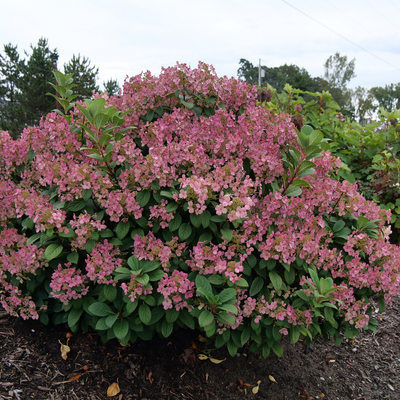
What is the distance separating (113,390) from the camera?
2209 mm

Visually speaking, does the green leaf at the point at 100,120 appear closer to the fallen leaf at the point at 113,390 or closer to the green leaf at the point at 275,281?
the green leaf at the point at 275,281

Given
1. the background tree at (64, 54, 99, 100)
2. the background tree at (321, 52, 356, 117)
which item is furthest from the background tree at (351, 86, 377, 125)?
the background tree at (64, 54, 99, 100)

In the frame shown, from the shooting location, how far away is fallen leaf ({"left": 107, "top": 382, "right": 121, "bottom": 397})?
219cm

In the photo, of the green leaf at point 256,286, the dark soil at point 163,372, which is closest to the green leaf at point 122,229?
the green leaf at point 256,286

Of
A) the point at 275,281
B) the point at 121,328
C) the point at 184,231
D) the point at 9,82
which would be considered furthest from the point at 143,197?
the point at 9,82

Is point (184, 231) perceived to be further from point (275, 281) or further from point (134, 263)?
point (275, 281)

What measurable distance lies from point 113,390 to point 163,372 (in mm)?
345

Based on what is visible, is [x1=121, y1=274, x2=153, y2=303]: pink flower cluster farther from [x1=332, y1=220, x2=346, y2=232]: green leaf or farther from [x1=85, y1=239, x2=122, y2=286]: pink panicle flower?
[x1=332, y1=220, x2=346, y2=232]: green leaf

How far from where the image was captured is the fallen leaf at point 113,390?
219 cm

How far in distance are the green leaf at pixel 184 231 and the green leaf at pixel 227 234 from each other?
19 cm

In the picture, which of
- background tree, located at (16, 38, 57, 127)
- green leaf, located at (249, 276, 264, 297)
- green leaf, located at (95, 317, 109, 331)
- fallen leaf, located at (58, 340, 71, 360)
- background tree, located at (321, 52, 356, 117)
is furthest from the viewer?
background tree, located at (321, 52, 356, 117)

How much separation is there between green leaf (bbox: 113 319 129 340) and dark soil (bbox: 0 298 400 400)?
20.1 inches

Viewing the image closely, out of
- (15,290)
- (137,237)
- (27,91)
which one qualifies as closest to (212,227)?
(137,237)

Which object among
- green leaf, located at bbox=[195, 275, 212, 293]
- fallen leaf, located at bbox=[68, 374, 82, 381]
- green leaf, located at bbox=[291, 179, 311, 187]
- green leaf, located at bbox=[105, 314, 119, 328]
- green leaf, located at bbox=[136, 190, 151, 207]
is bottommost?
fallen leaf, located at bbox=[68, 374, 82, 381]
